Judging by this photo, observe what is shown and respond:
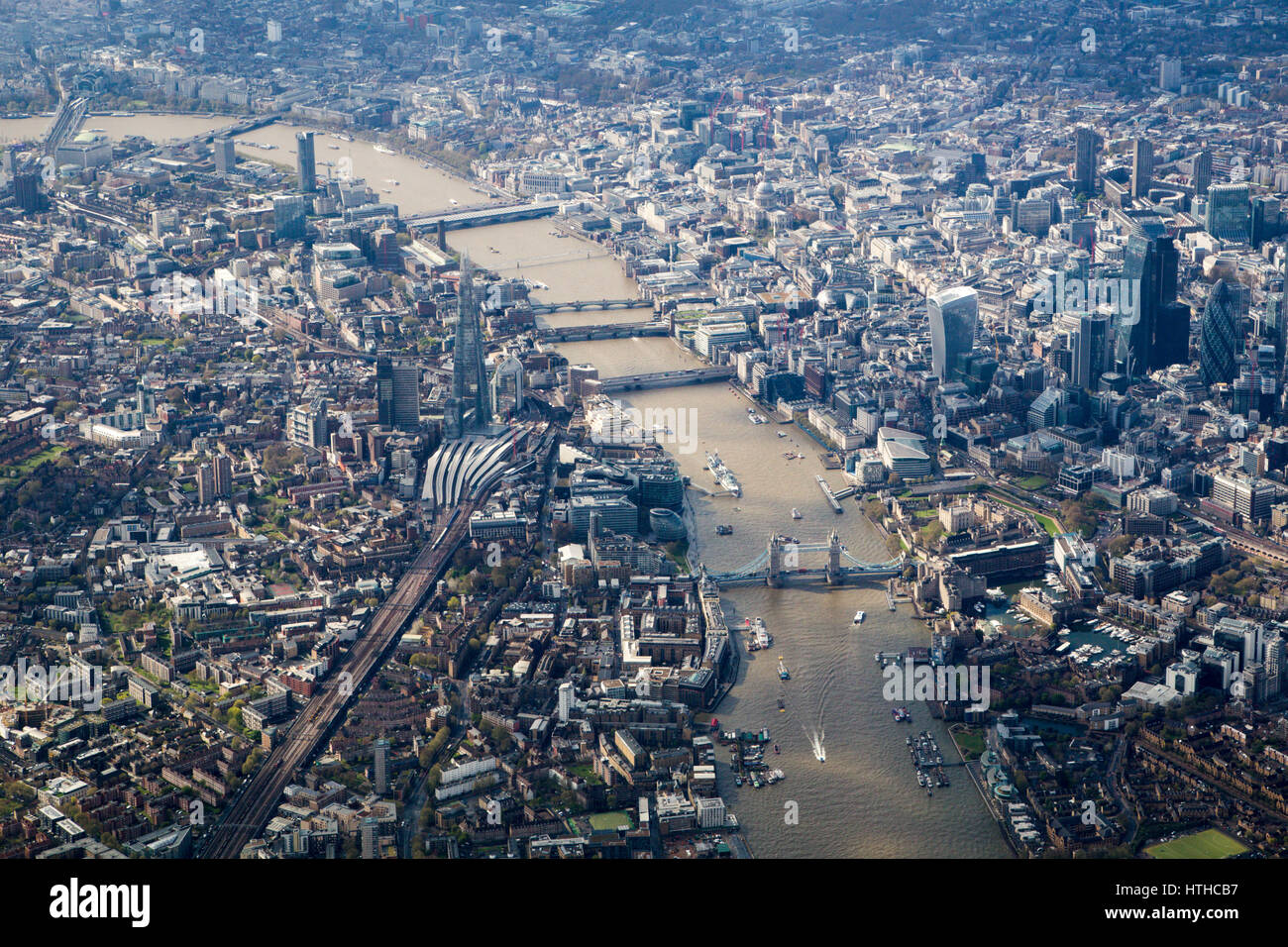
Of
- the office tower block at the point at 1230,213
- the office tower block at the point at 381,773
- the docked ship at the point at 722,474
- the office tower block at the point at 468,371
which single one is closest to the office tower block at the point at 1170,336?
the office tower block at the point at 1230,213

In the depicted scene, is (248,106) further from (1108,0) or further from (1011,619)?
(1011,619)

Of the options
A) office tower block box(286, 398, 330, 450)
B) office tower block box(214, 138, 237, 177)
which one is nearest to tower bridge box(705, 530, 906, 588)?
office tower block box(286, 398, 330, 450)

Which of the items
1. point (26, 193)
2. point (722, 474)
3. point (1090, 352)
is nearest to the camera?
point (722, 474)

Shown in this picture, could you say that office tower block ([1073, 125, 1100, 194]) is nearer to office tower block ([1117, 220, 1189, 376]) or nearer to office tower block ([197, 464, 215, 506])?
office tower block ([1117, 220, 1189, 376])

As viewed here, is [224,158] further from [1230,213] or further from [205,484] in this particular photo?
[1230,213]

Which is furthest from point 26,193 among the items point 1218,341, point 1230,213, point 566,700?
point 566,700
